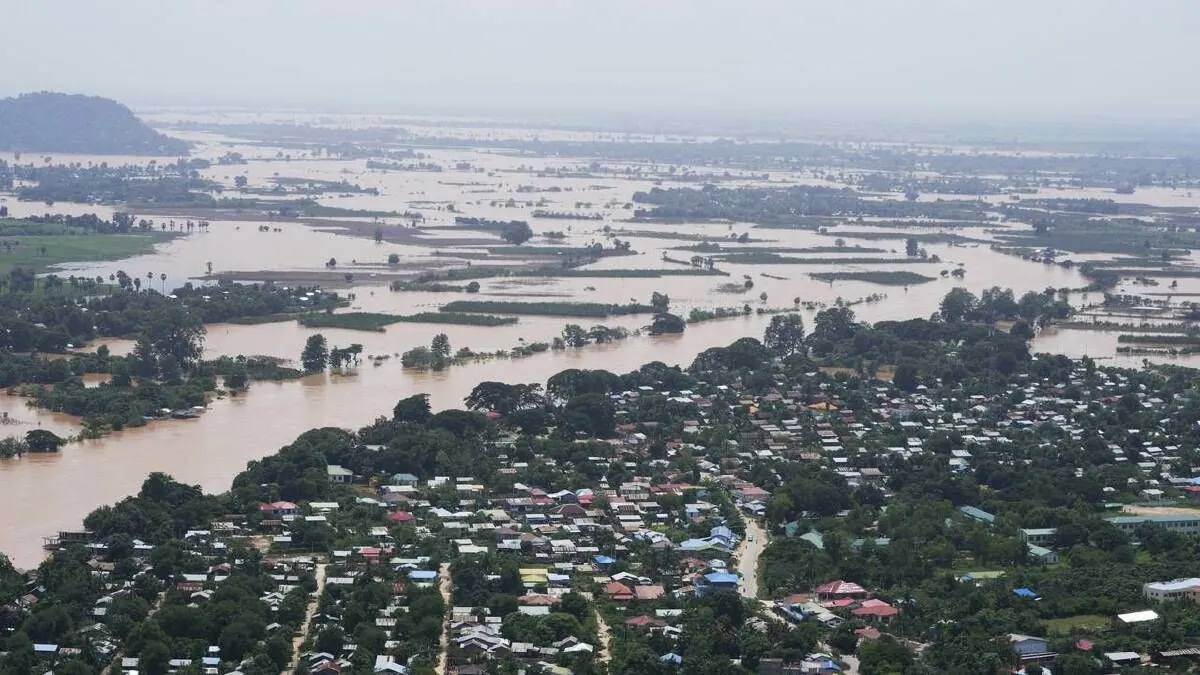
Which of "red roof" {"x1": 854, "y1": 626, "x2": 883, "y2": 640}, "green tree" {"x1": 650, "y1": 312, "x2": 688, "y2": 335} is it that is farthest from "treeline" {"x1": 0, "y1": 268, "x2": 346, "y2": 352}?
"red roof" {"x1": 854, "y1": 626, "x2": 883, "y2": 640}

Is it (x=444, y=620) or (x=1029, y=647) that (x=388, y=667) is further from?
(x=1029, y=647)

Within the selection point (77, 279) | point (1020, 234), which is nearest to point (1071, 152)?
point (1020, 234)

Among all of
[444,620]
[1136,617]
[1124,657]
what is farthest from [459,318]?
[1124,657]

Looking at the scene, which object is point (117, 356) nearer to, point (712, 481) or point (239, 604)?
point (712, 481)

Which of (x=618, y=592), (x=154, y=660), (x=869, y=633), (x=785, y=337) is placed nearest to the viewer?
(x=154, y=660)

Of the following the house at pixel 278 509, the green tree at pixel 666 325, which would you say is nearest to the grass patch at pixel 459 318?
the green tree at pixel 666 325

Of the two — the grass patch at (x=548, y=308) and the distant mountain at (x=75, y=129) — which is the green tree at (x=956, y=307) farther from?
the distant mountain at (x=75, y=129)

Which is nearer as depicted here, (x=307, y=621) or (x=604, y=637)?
(x=604, y=637)
